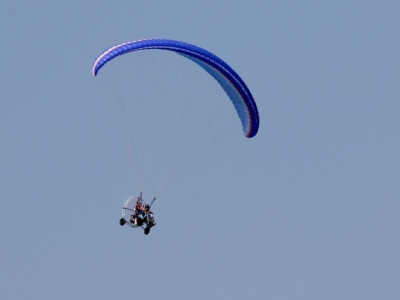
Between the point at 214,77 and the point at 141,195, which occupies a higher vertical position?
the point at 214,77

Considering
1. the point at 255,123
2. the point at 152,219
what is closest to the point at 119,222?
the point at 152,219

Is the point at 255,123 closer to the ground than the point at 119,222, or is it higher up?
higher up

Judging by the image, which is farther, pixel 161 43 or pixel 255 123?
pixel 255 123

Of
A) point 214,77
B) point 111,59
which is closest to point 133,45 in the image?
point 111,59

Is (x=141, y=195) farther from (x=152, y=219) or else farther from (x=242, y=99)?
(x=242, y=99)

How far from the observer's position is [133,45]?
55.5m

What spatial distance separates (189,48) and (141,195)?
5.77 metres

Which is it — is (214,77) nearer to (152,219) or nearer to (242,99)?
(242,99)

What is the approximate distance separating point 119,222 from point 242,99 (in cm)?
651

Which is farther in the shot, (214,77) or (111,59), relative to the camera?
(214,77)

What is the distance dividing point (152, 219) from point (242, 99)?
5702 mm

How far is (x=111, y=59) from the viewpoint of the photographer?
5519 cm

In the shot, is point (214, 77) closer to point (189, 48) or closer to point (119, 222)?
point (189, 48)

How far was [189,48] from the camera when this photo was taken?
56.9 m
